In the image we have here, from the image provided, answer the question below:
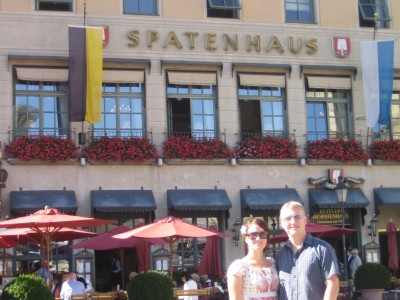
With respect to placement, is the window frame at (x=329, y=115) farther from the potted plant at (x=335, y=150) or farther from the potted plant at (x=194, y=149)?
the potted plant at (x=194, y=149)

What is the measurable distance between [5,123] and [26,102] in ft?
3.01

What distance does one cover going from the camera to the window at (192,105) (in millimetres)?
23062

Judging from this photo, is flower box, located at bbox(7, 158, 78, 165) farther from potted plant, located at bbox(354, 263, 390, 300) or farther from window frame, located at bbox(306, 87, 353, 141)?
potted plant, located at bbox(354, 263, 390, 300)

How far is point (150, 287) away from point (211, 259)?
6.50 meters

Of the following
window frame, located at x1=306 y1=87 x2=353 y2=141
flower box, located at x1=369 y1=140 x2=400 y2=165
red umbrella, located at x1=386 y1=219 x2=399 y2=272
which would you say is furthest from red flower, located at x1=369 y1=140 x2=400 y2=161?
red umbrella, located at x1=386 y1=219 x2=399 y2=272

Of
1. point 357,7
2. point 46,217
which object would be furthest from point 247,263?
point 357,7

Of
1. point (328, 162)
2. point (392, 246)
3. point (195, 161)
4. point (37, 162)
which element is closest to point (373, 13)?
point (328, 162)

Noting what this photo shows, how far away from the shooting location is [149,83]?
22766mm

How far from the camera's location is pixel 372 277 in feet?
63.1

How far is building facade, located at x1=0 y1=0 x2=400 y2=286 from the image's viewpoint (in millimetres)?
21734

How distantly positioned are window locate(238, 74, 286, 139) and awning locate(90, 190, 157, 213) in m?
3.78

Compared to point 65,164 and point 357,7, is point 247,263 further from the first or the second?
point 357,7

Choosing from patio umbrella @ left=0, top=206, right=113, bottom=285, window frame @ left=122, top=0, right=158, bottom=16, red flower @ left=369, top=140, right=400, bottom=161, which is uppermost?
window frame @ left=122, top=0, right=158, bottom=16

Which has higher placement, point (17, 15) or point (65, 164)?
point (17, 15)
